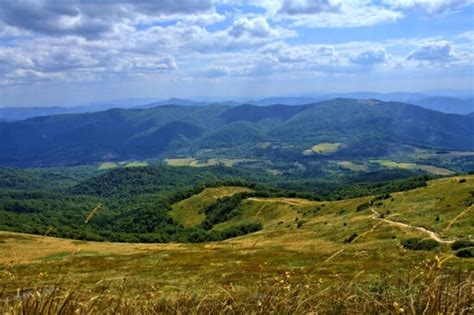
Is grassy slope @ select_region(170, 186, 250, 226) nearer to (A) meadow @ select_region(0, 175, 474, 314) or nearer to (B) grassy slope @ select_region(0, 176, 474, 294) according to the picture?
(A) meadow @ select_region(0, 175, 474, 314)

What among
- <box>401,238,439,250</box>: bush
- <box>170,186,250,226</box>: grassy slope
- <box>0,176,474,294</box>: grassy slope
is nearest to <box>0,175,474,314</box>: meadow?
<box>0,176,474,294</box>: grassy slope

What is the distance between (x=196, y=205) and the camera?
17450cm

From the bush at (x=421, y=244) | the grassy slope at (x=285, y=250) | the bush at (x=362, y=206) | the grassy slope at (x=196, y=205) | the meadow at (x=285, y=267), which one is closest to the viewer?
the meadow at (x=285, y=267)

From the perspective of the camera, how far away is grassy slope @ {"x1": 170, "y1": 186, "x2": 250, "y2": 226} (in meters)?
163

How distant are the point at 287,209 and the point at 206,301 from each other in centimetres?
11647

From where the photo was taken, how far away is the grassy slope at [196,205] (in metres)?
163

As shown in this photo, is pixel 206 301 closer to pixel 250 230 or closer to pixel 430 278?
pixel 430 278

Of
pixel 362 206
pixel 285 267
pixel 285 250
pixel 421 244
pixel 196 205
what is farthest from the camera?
pixel 196 205

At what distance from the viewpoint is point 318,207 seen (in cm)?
10475

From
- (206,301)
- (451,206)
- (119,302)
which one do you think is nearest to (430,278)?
(206,301)

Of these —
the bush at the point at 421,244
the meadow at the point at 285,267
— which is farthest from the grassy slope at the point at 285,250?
the bush at the point at 421,244

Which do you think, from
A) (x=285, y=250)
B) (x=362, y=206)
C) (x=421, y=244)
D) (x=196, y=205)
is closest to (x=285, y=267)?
(x=421, y=244)

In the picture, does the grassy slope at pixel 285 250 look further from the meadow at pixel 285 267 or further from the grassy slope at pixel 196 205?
the grassy slope at pixel 196 205

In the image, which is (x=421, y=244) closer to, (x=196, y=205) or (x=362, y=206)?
(x=362, y=206)
